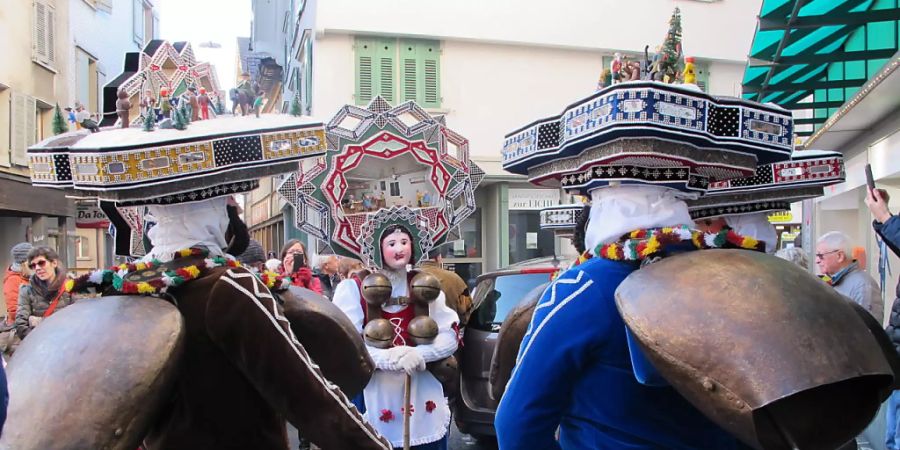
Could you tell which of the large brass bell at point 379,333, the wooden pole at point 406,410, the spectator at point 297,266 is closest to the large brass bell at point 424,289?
the large brass bell at point 379,333

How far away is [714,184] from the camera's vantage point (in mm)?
2713

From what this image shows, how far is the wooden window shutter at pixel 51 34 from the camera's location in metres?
16.9

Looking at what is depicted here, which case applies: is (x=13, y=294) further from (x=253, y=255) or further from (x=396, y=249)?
(x=396, y=249)

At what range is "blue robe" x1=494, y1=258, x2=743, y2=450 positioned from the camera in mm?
1950

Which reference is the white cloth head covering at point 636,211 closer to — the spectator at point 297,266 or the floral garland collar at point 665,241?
the floral garland collar at point 665,241

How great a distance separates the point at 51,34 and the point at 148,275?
17.4 m

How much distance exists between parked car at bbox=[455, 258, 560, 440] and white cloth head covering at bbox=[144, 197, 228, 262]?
342 centimetres

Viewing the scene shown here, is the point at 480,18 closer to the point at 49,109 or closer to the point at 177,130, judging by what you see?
the point at 49,109

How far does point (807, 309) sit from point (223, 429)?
1871mm

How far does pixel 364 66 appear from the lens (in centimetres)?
1374

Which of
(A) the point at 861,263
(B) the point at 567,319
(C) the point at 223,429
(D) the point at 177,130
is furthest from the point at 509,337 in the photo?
(A) the point at 861,263

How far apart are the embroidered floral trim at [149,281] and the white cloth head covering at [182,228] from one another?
0.06 meters

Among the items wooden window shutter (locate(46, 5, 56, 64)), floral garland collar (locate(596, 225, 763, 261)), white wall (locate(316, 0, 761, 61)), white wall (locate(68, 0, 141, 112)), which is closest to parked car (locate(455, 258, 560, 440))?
floral garland collar (locate(596, 225, 763, 261))

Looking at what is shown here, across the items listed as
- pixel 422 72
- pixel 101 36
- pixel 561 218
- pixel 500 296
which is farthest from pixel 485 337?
pixel 101 36
